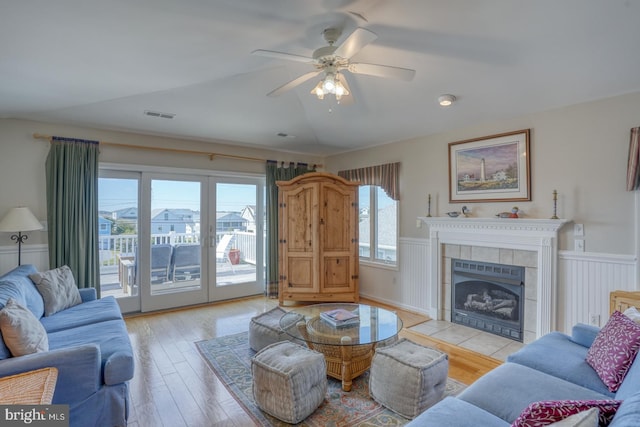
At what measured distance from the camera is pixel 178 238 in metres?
4.59

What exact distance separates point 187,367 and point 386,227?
10.8 ft

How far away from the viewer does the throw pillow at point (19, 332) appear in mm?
1891

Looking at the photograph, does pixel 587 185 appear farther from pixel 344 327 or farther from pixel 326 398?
pixel 326 398

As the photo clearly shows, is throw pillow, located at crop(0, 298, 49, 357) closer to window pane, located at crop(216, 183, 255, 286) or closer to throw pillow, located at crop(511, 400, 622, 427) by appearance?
throw pillow, located at crop(511, 400, 622, 427)

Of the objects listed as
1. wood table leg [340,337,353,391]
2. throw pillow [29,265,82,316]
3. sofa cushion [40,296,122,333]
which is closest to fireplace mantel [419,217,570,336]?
wood table leg [340,337,353,391]

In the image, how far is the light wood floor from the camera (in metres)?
2.22

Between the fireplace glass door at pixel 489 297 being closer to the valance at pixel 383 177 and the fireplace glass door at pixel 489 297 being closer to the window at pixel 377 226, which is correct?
the window at pixel 377 226

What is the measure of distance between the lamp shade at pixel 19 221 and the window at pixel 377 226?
4159mm

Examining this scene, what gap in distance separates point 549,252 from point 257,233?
3943 millimetres

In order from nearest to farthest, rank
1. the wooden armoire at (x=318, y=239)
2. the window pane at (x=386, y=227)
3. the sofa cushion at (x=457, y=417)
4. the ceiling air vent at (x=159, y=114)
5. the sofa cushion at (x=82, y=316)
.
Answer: the sofa cushion at (x=457, y=417)
the sofa cushion at (x=82, y=316)
the ceiling air vent at (x=159, y=114)
the wooden armoire at (x=318, y=239)
the window pane at (x=386, y=227)

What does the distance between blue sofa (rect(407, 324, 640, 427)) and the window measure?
2755 millimetres

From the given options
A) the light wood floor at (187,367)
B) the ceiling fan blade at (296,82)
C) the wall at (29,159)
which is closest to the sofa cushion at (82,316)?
the light wood floor at (187,367)
